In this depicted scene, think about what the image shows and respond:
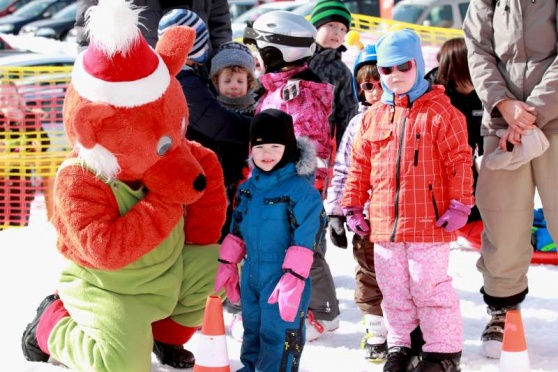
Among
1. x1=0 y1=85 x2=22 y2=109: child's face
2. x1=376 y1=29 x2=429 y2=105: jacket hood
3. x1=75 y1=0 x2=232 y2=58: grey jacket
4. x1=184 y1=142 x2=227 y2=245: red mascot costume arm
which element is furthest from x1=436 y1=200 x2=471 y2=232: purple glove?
x1=0 y1=85 x2=22 y2=109: child's face

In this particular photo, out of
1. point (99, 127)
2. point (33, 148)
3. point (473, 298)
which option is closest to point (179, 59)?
point (99, 127)

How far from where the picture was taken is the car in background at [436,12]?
17.0m

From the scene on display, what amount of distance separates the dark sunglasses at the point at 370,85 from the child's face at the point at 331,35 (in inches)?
39.0

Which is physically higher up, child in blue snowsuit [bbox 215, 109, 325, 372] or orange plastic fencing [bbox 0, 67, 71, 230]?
child in blue snowsuit [bbox 215, 109, 325, 372]

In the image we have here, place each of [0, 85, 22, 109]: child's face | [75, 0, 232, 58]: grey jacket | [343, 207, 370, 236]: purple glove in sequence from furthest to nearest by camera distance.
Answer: [0, 85, 22, 109]: child's face → [75, 0, 232, 58]: grey jacket → [343, 207, 370, 236]: purple glove

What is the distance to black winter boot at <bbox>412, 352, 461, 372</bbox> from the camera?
13.3 ft

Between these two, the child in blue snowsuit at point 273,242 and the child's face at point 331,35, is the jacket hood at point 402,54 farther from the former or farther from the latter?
the child's face at point 331,35

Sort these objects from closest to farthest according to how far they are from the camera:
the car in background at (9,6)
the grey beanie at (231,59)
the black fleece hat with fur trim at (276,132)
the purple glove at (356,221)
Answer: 1. the black fleece hat with fur trim at (276,132)
2. the purple glove at (356,221)
3. the grey beanie at (231,59)
4. the car in background at (9,6)

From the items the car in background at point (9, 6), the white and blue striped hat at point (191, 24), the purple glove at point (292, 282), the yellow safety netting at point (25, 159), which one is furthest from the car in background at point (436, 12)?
the purple glove at point (292, 282)

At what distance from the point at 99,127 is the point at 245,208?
2.48 feet

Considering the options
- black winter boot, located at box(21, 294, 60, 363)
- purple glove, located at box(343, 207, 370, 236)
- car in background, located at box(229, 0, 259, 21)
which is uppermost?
purple glove, located at box(343, 207, 370, 236)

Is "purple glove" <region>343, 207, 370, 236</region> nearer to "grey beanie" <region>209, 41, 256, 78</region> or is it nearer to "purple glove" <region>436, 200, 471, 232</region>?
"purple glove" <region>436, 200, 471, 232</region>

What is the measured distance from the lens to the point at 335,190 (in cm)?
463

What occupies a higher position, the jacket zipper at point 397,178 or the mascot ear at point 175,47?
the mascot ear at point 175,47
